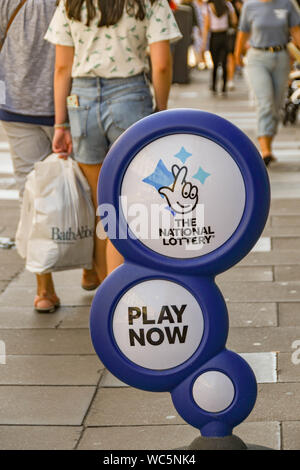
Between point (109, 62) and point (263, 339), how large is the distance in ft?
5.23

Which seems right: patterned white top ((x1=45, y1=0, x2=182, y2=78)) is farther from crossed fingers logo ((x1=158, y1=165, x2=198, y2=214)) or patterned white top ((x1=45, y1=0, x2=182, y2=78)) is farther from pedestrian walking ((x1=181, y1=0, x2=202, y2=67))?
pedestrian walking ((x1=181, y1=0, x2=202, y2=67))

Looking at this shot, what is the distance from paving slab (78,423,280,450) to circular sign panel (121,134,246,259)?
893mm

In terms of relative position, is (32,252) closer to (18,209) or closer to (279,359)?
(279,359)

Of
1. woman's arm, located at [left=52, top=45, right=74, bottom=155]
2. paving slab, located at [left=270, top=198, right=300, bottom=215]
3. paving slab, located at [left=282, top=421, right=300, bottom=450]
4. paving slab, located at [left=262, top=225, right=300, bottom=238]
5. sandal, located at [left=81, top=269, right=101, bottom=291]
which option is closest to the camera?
paving slab, located at [left=282, top=421, right=300, bottom=450]

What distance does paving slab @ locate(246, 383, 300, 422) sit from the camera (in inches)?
147

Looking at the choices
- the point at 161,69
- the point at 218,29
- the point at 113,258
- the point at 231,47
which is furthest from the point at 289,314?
the point at 231,47

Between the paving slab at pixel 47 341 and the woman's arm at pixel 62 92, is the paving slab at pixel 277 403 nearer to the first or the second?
the paving slab at pixel 47 341

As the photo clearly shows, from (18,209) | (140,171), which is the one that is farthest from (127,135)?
(18,209)

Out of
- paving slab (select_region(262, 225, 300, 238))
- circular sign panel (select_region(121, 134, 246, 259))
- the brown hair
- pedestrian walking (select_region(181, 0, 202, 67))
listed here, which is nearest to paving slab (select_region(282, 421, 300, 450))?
circular sign panel (select_region(121, 134, 246, 259))

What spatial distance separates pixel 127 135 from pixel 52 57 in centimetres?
244

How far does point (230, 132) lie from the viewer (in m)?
2.92

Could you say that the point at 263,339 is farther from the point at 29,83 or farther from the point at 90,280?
the point at 29,83

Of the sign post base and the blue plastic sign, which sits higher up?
the blue plastic sign

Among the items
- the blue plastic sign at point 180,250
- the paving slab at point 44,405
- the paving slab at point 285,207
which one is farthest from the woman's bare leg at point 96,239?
the paving slab at point 285,207
